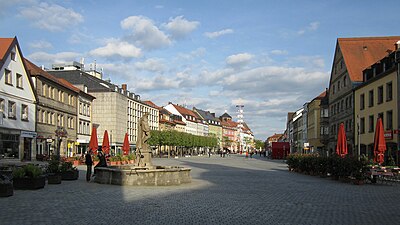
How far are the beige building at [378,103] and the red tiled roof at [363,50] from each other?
4054 mm

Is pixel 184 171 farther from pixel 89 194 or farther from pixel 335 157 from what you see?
pixel 335 157

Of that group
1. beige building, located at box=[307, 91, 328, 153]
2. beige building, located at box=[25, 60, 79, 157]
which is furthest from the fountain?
beige building, located at box=[307, 91, 328, 153]

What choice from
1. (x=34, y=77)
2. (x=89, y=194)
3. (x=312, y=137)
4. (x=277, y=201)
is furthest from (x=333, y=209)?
(x=312, y=137)

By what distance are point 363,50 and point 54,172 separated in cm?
4176

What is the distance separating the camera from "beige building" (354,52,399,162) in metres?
37.1

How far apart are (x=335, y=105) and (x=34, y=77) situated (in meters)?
36.4

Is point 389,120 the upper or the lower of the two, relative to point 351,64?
lower

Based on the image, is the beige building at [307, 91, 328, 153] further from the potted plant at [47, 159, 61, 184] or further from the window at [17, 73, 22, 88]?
the potted plant at [47, 159, 61, 184]

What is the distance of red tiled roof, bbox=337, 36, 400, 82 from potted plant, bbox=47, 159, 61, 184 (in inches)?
1466

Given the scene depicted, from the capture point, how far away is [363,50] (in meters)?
52.7

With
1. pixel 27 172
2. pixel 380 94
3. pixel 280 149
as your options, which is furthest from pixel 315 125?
pixel 27 172

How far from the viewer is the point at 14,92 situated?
4244 centimetres

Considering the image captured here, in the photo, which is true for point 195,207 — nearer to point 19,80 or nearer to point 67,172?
point 67,172

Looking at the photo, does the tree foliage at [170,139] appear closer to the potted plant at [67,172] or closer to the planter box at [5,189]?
the potted plant at [67,172]
